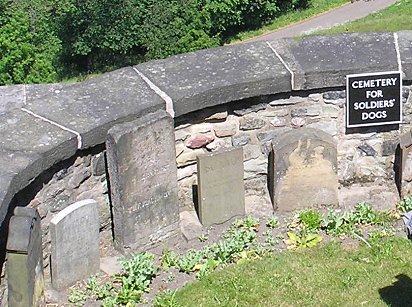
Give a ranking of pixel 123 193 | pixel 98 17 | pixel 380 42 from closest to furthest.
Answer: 1. pixel 123 193
2. pixel 380 42
3. pixel 98 17

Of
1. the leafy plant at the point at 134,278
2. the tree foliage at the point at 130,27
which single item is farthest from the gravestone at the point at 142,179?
the tree foliage at the point at 130,27

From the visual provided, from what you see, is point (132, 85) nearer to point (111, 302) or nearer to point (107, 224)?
point (107, 224)

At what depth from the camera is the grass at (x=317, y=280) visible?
549 cm

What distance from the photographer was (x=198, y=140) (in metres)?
6.42

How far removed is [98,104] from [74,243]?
1.00 metres

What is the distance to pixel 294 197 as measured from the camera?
21.7 ft

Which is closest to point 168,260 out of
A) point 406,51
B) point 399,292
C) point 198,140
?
point 198,140

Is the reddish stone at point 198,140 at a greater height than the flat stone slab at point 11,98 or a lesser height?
lesser

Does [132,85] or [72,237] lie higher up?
[132,85]

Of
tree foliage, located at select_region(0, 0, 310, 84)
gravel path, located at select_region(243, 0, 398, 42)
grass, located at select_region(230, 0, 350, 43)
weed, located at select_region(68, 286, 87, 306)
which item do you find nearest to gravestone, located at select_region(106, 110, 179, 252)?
weed, located at select_region(68, 286, 87, 306)

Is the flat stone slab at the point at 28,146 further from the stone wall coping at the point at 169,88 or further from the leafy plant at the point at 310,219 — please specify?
the leafy plant at the point at 310,219

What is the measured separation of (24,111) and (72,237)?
97 cm

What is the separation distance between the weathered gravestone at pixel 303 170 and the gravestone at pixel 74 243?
1.53 meters

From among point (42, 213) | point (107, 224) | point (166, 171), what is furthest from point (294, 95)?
point (42, 213)
